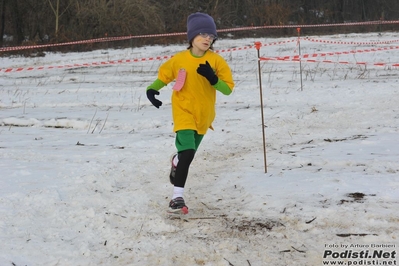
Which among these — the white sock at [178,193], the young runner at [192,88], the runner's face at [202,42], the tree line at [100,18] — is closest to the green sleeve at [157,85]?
the young runner at [192,88]

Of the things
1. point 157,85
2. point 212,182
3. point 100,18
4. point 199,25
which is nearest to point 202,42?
point 199,25

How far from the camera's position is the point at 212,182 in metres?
5.39

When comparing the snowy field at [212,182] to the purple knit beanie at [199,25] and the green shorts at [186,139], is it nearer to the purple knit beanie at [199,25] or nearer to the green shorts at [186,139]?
the green shorts at [186,139]

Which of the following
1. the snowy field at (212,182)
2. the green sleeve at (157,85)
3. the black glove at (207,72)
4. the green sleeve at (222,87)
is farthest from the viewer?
the green sleeve at (157,85)

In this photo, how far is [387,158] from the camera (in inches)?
223

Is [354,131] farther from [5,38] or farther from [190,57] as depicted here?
[5,38]

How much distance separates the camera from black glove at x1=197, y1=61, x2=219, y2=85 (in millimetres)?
4309

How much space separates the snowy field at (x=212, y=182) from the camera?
357 centimetres

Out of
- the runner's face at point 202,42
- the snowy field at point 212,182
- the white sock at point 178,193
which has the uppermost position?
the runner's face at point 202,42

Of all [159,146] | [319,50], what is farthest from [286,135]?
[319,50]

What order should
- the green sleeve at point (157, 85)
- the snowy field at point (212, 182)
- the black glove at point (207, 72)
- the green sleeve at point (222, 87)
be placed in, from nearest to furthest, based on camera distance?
the snowy field at point (212, 182) → the black glove at point (207, 72) → the green sleeve at point (222, 87) → the green sleeve at point (157, 85)

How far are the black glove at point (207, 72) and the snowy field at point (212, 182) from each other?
3.68ft

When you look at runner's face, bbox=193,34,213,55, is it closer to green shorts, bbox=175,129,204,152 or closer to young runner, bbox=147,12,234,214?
young runner, bbox=147,12,234,214

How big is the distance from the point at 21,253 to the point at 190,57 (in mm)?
2145
